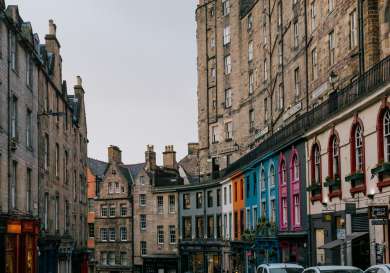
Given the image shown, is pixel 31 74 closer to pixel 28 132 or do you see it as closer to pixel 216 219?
pixel 28 132

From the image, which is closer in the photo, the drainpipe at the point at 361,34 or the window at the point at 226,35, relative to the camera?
the drainpipe at the point at 361,34

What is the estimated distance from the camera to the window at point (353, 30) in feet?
117

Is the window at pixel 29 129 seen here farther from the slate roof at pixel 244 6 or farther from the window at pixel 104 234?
the window at pixel 104 234

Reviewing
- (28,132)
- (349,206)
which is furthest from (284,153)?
(28,132)

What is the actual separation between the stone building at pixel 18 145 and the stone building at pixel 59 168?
1.49 metres

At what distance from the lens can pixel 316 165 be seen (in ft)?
114

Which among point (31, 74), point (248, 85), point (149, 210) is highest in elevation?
point (248, 85)

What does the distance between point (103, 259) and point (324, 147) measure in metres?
53.4

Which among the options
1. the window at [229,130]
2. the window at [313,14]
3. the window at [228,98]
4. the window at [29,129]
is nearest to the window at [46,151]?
the window at [29,129]

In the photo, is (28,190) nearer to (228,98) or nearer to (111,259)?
(228,98)

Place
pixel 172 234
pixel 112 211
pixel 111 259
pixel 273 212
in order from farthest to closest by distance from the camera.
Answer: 1. pixel 112 211
2. pixel 111 259
3. pixel 172 234
4. pixel 273 212

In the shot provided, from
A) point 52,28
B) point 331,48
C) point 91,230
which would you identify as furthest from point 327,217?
point 91,230

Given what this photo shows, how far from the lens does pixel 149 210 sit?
261ft

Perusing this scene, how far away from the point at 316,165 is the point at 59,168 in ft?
54.1
